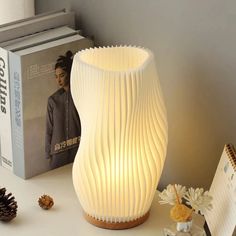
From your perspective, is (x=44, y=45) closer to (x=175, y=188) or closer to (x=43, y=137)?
(x=43, y=137)

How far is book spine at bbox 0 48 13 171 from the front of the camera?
1.29 meters

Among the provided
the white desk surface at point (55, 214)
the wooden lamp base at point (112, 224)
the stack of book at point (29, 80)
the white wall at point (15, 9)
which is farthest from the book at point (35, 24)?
the wooden lamp base at point (112, 224)

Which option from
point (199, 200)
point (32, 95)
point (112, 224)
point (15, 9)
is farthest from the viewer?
point (15, 9)

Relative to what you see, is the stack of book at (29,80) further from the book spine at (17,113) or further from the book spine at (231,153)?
the book spine at (231,153)

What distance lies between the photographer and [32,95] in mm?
1293

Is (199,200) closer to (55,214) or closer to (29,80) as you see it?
(55,214)

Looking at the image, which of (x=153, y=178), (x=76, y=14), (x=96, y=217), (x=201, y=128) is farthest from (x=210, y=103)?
(x=76, y=14)

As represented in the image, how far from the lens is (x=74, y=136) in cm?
139

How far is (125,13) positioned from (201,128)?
0.85ft

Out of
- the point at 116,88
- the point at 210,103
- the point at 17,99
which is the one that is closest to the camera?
the point at 116,88

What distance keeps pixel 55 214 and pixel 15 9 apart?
1.61 ft

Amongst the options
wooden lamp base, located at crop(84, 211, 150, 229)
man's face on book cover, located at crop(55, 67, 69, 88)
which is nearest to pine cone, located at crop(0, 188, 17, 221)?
wooden lamp base, located at crop(84, 211, 150, 229)

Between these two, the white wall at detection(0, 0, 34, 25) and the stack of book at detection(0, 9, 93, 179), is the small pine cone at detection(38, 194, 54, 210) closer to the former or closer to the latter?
the stack of book at detection(0, 9, 93, 179)

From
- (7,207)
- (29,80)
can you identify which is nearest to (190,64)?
(29,80)
